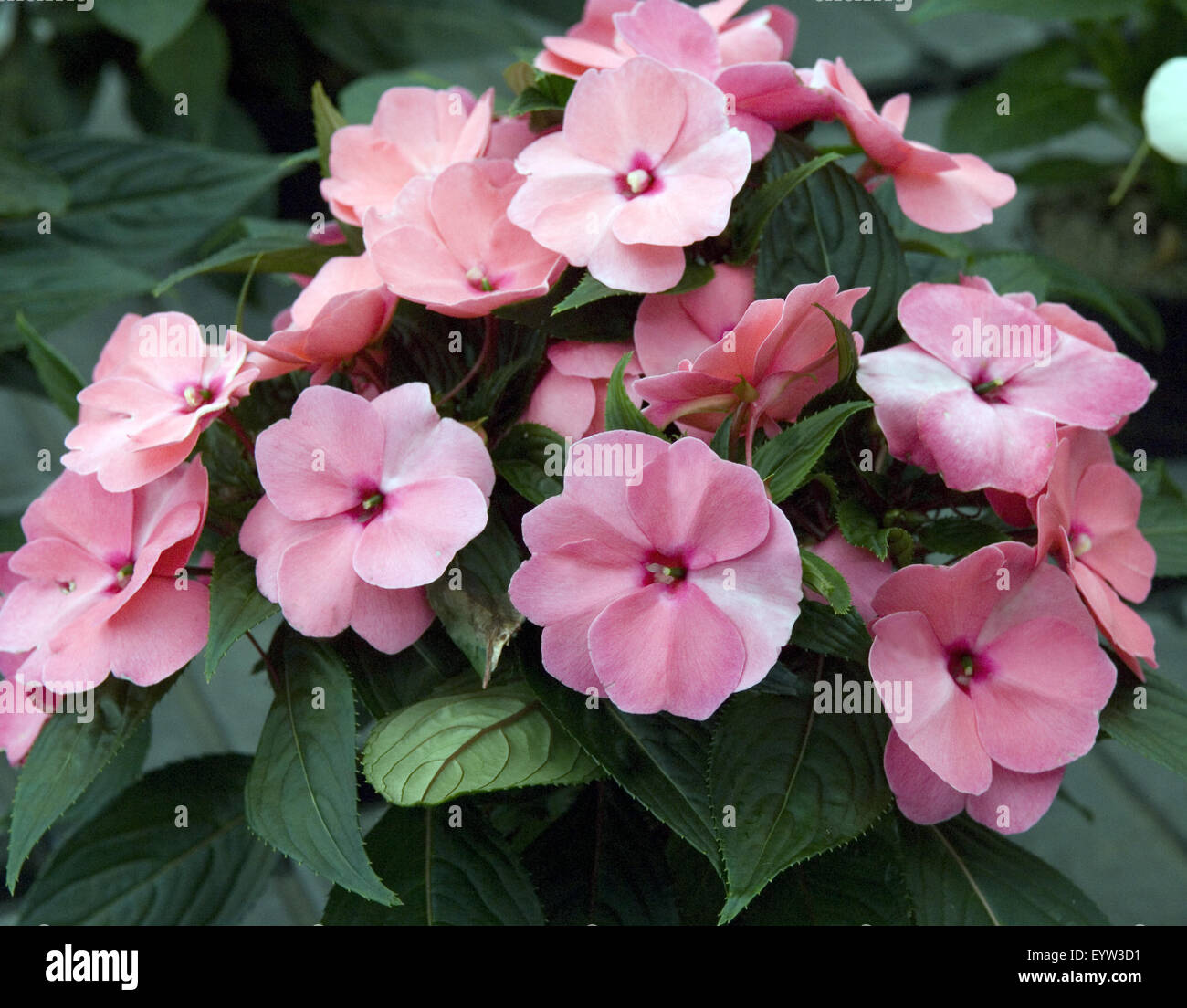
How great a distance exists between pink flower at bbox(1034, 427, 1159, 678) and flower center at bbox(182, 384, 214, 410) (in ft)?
1.18

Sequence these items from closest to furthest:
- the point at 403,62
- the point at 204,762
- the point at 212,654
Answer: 1. the point at 212,654
2. the point at 204,762
3. the point at 403,62

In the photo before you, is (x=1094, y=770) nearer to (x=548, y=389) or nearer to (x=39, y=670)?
(x=548, y=389)

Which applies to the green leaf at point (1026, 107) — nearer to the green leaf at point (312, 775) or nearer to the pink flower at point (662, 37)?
the pink flower at point (662, 37)

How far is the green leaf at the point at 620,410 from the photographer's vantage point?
1.53 ft

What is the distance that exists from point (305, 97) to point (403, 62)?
176 mm

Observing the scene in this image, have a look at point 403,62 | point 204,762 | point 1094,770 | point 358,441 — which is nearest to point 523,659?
point 358,441

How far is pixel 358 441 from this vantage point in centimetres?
49

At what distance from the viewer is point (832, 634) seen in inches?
18.8

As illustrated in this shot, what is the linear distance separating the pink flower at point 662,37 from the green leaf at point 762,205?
6 cm

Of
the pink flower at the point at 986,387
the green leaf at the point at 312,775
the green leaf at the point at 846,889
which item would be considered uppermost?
the pink flower at the point at 986,387

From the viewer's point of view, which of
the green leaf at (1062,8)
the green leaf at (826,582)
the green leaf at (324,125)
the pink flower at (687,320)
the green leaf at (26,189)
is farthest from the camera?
the green leaf at (1062,8)

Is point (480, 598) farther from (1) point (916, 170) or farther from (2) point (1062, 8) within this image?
(2) point (1062, 8)

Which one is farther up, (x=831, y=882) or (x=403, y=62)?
(x=831, y=882)

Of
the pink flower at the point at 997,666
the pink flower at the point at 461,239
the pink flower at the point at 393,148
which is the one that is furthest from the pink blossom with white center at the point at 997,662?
the pink flower at the point at 393,148
